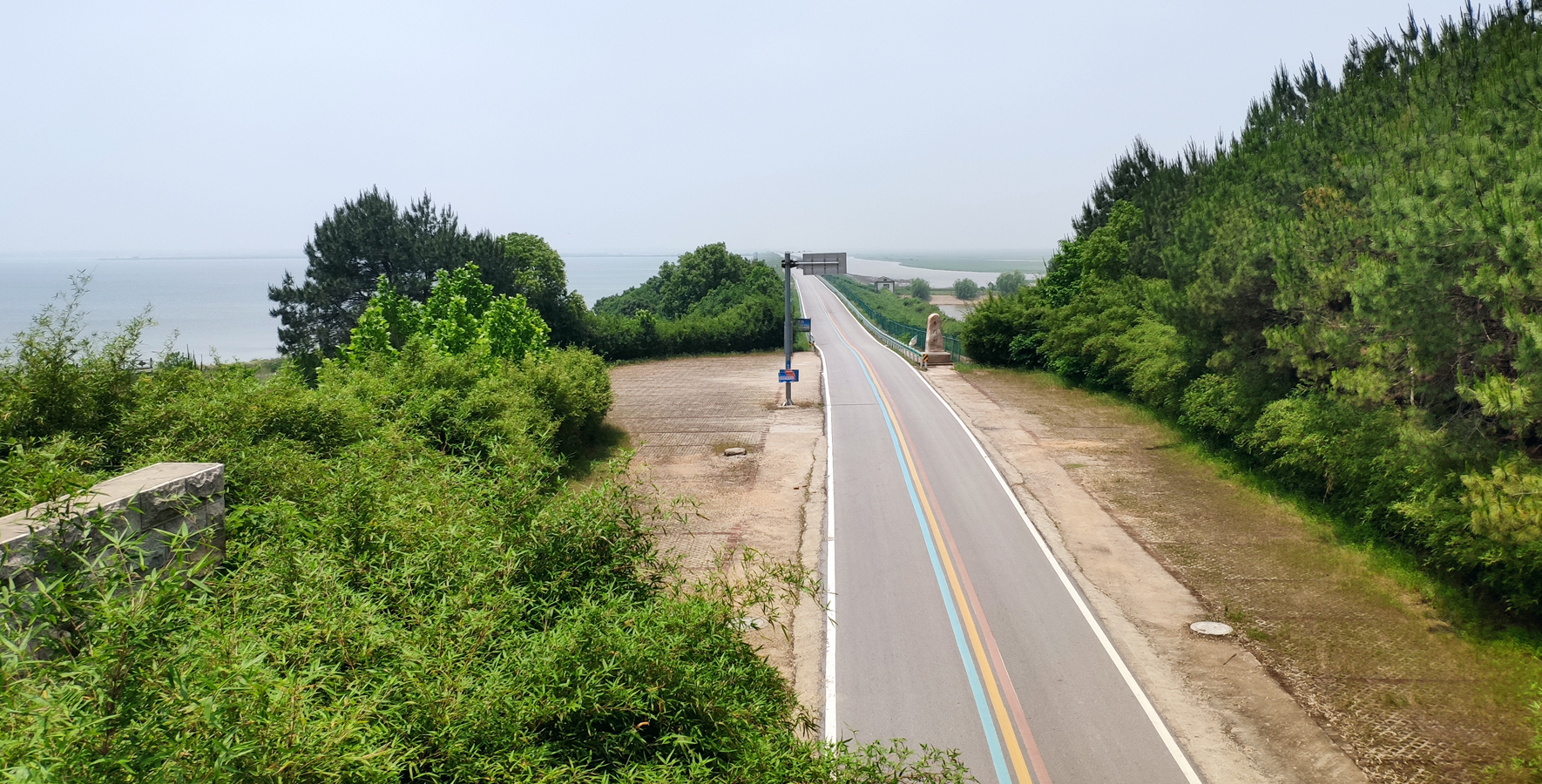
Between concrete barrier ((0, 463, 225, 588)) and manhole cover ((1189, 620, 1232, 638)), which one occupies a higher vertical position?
concrete barrier ((0, 463, 225, 588))

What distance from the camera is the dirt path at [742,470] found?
12273mm

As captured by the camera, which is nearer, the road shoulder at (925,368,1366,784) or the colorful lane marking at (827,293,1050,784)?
the road shoulder at (925,368,1366,784)

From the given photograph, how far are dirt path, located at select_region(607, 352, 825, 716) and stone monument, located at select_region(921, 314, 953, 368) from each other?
6680mm

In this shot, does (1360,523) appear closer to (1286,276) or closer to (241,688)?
(1286,276)

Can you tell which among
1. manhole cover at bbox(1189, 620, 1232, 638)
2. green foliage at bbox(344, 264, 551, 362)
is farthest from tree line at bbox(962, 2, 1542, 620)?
green foliage at bbox(344, 264, 551, 362)

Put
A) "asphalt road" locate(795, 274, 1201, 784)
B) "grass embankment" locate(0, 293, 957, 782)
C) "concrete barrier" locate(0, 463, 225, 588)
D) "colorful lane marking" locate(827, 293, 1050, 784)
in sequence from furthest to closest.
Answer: "asphalt road" locate(795, 274, 1201, 784), "colorful lane marking" locate(827, 293, 1050, 784), "concrete barrier" locate(0, 463, 225, 588), "grass embankment" locate(0, 293, 957, 782)

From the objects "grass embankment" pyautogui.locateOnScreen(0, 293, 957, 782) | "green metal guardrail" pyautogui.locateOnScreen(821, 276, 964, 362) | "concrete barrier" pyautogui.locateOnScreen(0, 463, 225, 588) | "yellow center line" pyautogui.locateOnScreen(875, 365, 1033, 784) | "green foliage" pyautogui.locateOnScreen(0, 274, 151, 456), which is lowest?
"yellow center line" pyautogui.locateOnScreen(875, 365, 1033, 784)

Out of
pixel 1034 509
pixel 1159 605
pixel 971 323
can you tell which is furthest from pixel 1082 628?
pixel 971 323

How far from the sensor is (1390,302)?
12977mm

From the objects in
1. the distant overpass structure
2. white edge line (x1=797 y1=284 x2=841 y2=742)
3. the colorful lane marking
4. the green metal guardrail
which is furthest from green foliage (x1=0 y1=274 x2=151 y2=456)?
the green metal guardrail

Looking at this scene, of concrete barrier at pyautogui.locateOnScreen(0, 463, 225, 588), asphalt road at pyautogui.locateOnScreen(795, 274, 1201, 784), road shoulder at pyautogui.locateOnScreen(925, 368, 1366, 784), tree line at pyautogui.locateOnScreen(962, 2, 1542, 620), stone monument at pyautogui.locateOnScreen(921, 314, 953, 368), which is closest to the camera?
concrete barrier at pyautogui.locateOnScreen(0, 463, 225, 588)

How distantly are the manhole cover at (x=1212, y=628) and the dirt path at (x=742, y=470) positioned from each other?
5.71 meters

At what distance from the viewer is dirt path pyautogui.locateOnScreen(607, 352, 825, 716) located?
483 inches

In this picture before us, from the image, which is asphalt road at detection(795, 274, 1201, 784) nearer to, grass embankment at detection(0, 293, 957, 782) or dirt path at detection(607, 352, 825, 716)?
dirt path at detection(607, 352, 825, 716)
